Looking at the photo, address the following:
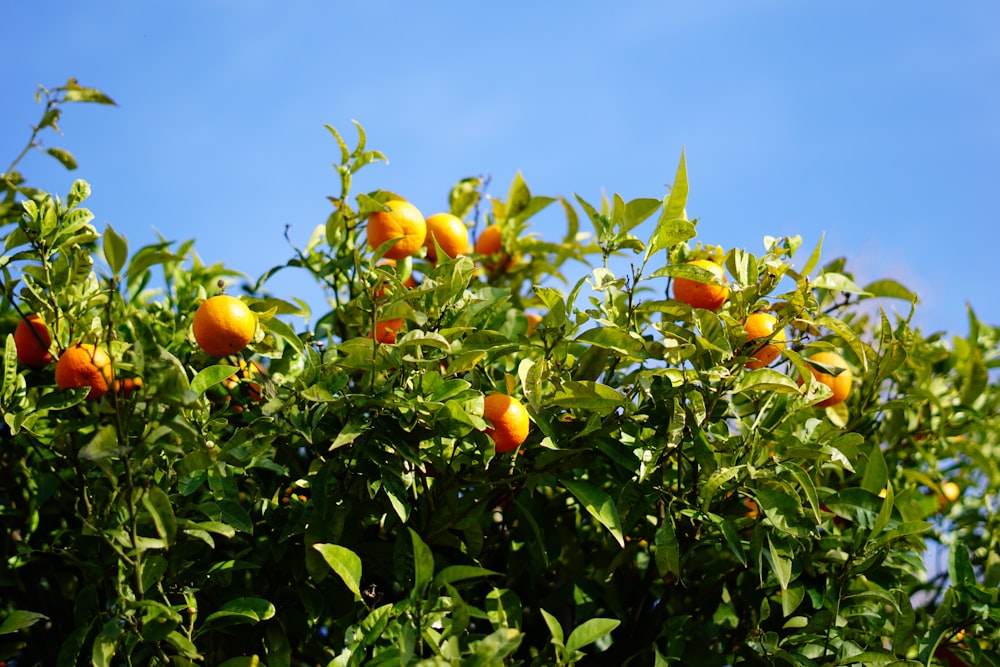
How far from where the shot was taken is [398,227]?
5.84 ft

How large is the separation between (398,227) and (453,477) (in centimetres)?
55

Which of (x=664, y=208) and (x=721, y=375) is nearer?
(x=721, y=375)

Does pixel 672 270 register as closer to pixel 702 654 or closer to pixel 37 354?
pixel 702 654

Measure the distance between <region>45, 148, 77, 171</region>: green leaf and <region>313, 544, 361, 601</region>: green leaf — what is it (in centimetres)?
117

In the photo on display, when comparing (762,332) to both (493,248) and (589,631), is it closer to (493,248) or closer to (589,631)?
(589,631)

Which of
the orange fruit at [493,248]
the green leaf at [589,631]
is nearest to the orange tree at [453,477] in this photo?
the green leaf at [589,631]

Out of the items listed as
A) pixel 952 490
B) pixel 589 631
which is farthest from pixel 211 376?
pixel 952 490

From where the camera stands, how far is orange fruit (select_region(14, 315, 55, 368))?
1650 millimetres

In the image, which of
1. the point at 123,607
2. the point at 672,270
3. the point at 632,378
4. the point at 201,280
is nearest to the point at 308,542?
the point at 123,607

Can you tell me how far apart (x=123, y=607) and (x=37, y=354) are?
653 mm

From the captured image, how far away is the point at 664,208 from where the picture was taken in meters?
1.51

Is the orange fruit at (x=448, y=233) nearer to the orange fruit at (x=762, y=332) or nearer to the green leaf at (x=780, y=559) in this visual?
the orange fruit at (x=762, y=332)

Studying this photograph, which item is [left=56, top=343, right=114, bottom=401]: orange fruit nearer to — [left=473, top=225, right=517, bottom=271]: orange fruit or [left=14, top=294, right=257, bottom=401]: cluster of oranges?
[left=14, top=294, right=257, bottom=401]: cluster of oranges

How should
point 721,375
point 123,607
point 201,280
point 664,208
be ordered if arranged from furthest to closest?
point 201,280
point 664,208
point 721,375
point 123,607
